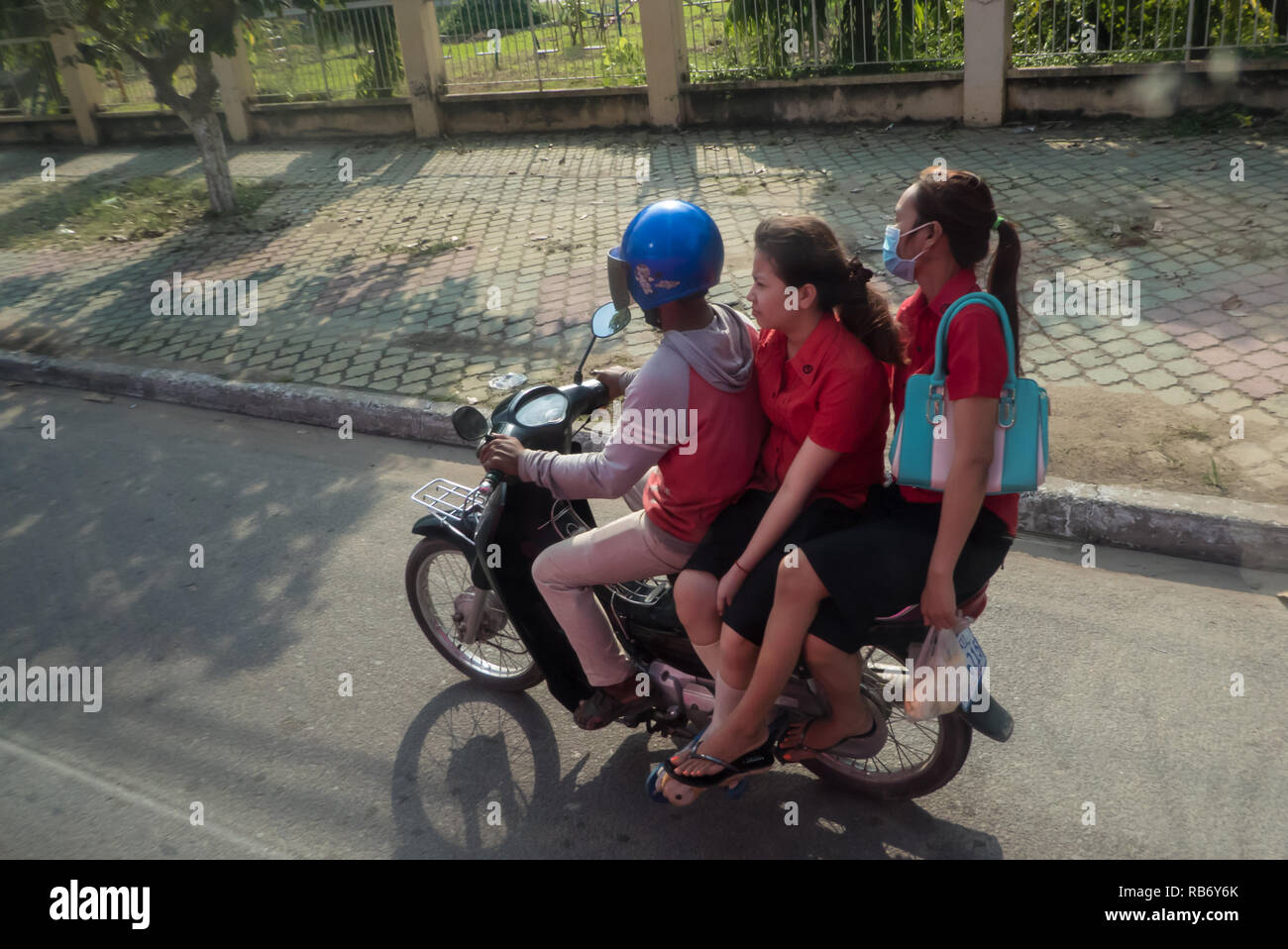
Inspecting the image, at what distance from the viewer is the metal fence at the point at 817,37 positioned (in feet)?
35.0

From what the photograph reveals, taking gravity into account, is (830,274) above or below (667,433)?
above

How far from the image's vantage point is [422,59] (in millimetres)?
12727

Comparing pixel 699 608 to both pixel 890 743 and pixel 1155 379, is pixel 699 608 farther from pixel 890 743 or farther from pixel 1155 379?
pixel 1155 379

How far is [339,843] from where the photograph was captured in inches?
126

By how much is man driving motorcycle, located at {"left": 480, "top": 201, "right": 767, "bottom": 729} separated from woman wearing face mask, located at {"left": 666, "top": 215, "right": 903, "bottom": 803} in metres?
0.08

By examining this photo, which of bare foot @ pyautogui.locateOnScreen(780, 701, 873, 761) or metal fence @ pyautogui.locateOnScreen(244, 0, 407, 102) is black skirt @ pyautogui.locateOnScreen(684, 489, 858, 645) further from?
metal fence @ pyautogui.locateOnScreen(244, 0, 407, 102)

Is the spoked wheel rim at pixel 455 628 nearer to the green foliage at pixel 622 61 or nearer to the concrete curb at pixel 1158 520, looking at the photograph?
the concrete curb at pixel 1158 520

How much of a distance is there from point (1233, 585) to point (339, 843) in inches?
129

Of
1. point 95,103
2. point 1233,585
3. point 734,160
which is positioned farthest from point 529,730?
point 95,103

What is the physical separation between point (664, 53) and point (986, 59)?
345cm

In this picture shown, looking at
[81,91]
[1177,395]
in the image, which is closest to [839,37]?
[1177,395]

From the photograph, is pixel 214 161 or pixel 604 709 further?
pixel 214 161

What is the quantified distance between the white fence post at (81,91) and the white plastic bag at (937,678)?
15.8 metres

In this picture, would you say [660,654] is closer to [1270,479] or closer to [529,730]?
[529,730]
